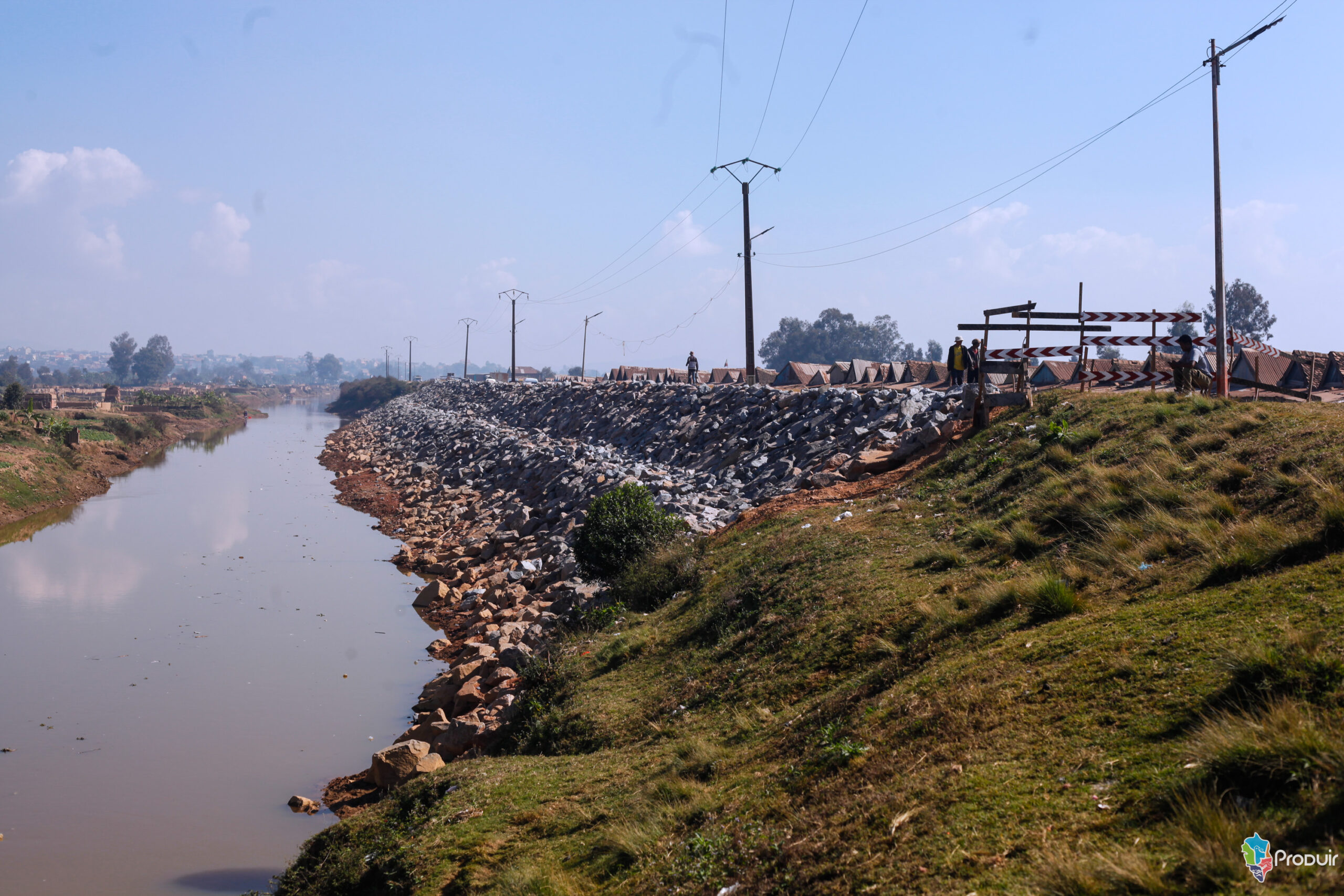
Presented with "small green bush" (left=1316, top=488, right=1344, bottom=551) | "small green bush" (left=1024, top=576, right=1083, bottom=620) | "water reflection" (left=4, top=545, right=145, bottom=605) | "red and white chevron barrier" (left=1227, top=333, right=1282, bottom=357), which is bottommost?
"water reflection" (left=4, top=545, right=145, bottom=605)

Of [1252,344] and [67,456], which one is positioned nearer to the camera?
[1252,344]

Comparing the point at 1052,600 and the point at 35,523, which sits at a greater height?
the point at 1052,600

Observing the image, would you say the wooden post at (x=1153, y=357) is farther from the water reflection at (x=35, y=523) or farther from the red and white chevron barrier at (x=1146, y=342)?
the water reflection at (x=35, y=523)

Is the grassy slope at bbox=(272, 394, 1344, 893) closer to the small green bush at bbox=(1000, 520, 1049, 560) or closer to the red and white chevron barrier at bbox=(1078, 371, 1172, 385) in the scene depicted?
the small green bush at bbox=(1000, 520, 1049, 560)

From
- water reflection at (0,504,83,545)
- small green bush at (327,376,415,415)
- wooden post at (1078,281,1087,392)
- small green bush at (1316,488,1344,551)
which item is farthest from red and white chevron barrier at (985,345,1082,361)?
small green bush at (327,376,415,415)

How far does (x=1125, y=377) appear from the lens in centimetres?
1518

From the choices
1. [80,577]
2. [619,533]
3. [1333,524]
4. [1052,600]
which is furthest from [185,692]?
[1333,524]

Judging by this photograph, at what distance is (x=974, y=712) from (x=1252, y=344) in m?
18.6

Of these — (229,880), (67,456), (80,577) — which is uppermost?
(67,456)

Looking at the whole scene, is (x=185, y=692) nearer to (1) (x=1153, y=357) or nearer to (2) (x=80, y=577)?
(2) (x=80, y=577)

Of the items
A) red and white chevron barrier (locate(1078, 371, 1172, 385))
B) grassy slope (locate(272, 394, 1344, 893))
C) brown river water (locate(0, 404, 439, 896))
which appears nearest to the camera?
grassy slope (locate(272, 394, 1344, 893))

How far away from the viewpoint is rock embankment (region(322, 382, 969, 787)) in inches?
511

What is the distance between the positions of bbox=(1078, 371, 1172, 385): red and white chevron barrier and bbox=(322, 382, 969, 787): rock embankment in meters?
2.46

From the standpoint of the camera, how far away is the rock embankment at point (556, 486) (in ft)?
42.6
